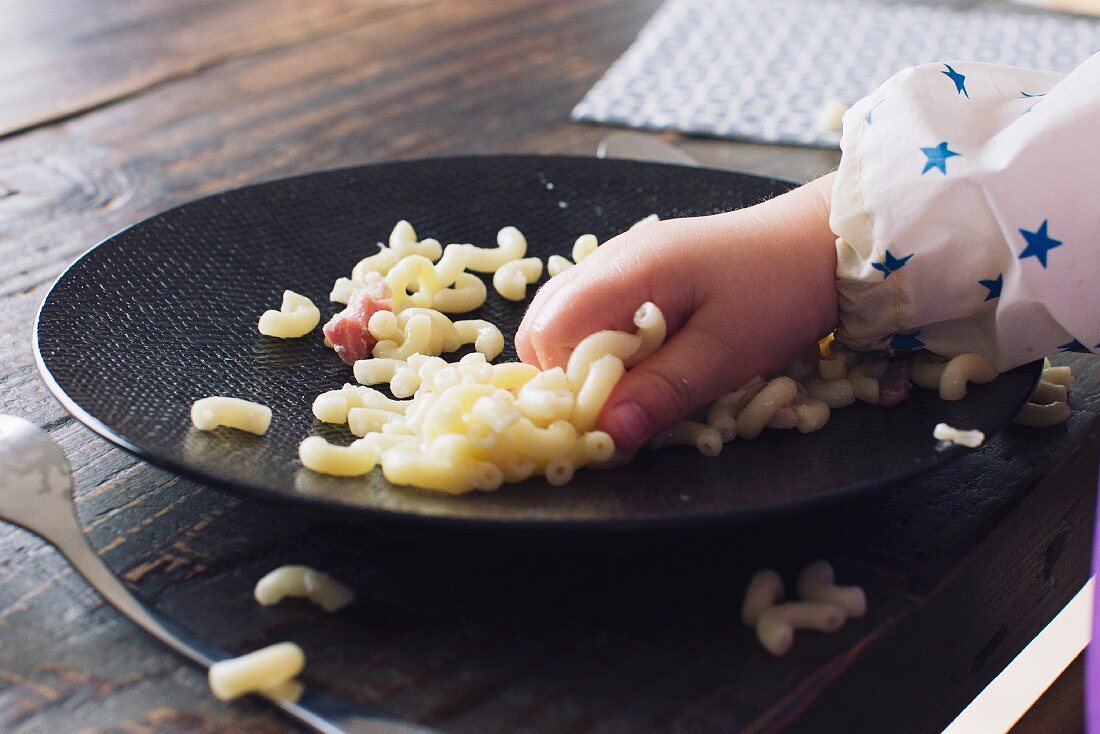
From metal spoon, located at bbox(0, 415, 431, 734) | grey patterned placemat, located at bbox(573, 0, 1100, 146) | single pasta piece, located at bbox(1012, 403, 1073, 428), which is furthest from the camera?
grey patterned placemat, located at bbox(573, 0, 1100, 146)

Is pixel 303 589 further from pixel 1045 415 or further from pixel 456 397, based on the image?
pixel 1045 415

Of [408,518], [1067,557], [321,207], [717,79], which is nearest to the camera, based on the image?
[408,518]

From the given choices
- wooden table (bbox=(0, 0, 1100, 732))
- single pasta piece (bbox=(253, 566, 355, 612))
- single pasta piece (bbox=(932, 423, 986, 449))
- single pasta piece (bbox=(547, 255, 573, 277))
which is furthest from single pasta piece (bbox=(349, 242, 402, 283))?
single pasta piece (bbox=(932, 423, 986, 449))

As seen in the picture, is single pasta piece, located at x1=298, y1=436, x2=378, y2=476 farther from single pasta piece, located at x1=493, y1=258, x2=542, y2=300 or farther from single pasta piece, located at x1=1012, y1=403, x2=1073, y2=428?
single pasta piece, located at x1=1012, y1=403, x2=1073, y2=428

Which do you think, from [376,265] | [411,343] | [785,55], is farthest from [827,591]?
[785,55]

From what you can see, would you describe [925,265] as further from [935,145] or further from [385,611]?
[385,611]

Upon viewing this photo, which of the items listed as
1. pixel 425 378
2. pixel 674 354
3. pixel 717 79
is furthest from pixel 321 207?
pixel 717 79
